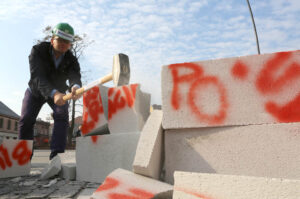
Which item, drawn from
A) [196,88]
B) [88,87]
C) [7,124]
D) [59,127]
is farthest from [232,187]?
[7,124]

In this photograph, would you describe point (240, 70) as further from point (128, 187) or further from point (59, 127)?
point (59, 127)

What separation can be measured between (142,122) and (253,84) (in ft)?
4.84

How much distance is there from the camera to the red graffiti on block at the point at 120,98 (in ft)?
10.8

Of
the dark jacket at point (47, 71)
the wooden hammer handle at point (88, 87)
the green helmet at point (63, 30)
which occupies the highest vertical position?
the green helmet at point (63, 30)

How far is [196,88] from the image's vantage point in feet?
7.82

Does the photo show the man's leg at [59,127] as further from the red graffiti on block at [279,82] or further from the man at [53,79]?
the red graffiti on block at [279,82]

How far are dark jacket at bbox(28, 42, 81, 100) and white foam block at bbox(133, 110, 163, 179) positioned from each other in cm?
181

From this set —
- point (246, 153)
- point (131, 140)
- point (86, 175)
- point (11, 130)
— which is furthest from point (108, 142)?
point (11, 130)

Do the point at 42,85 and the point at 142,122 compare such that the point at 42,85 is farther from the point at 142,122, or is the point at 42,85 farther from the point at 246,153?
the point at 246,153

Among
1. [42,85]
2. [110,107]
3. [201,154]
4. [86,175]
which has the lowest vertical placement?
[86,175]

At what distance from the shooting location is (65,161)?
4.46m

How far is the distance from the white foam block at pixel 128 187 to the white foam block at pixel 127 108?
3.39 feet

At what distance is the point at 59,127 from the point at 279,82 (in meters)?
3.13

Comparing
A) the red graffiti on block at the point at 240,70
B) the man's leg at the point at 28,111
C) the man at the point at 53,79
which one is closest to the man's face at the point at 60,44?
the man at the point at 53,79
